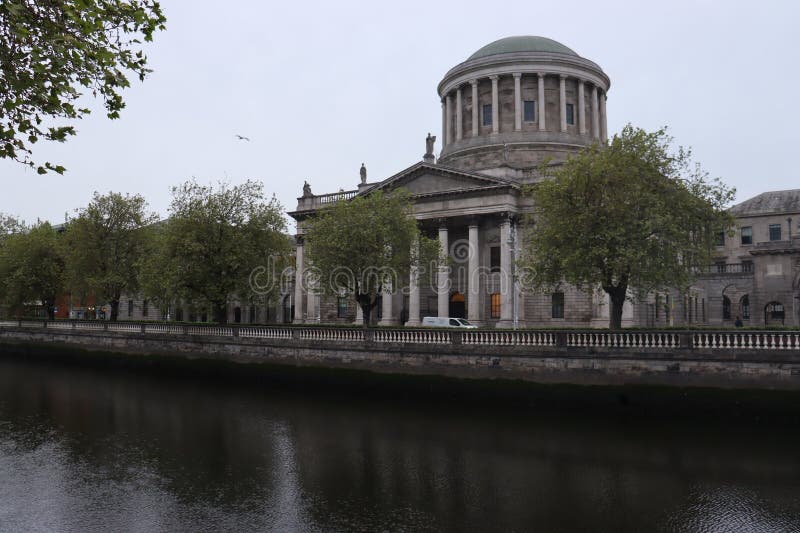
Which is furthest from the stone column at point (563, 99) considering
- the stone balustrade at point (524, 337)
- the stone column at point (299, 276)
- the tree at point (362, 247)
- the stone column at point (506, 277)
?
the stone balustrade at point (524, 337)

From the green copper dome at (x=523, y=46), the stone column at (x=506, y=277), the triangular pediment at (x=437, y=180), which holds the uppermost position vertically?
the green copper dome at (x=523, y=46)

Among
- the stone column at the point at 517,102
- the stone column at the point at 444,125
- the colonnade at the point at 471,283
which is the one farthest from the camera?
the stone column at the point at 444,125

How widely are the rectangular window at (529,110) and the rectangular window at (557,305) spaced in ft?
59.8

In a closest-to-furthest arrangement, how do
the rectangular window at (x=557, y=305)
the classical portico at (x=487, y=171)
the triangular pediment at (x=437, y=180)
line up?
the triangular pediment at (x=437, y=180)
the classical portico at (x=487, y=171)
the rectangular window at (x=557, y=305)

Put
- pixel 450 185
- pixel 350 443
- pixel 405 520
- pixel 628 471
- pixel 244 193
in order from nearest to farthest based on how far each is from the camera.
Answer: pixel 405 520
pixel 628 471
pixel 350 443
pixel 244 193
pixel 450 185

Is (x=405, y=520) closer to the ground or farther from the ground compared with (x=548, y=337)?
closer to the ground

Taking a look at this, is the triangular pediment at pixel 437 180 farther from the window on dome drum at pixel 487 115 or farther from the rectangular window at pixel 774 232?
the rectangular window at pixel 774 232

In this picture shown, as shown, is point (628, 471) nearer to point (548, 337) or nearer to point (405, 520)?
point (405, 520)

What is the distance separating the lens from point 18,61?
10.2 meters

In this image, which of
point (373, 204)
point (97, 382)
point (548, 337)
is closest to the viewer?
point (548, 337)

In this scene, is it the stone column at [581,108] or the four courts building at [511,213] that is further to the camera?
A: the stone column at [581,108]

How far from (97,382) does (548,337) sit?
2285cm

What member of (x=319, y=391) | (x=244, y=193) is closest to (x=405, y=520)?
(x=319, y=391)

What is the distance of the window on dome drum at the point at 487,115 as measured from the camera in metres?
56.8
